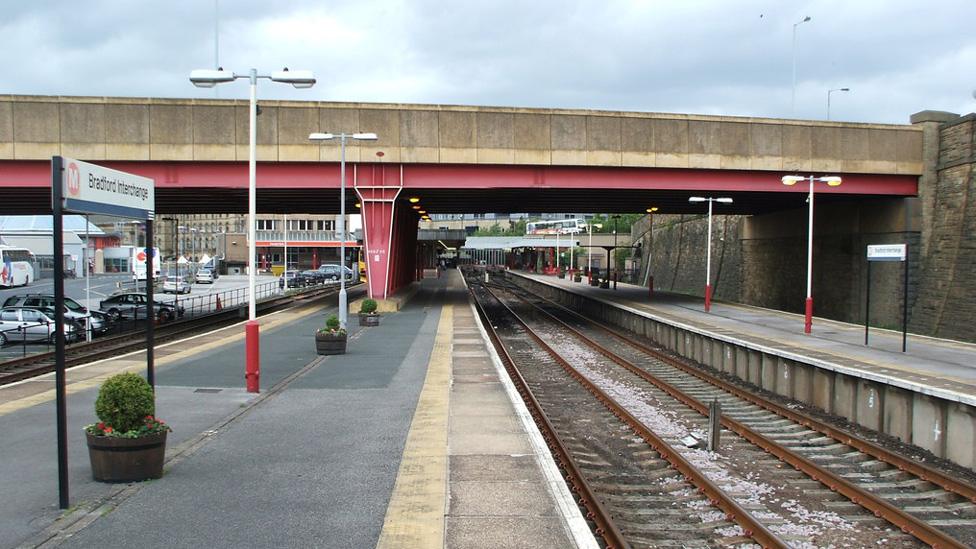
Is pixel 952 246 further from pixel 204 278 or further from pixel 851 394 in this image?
pixel 204 278

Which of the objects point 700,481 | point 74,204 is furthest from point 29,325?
point 700,481

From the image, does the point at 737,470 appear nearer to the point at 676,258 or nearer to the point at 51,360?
the point at 51,360

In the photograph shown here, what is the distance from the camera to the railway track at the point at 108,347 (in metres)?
19.1

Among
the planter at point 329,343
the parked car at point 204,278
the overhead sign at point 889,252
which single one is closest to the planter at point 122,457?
the planter at point 329,343

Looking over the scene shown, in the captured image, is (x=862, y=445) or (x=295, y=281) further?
(x=295, y=281)

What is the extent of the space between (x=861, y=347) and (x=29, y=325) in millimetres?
27951

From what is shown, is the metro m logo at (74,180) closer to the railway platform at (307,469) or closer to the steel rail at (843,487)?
the railway platform at (307,469)

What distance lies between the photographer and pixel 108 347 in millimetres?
25500

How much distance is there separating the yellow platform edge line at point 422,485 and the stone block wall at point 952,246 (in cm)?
2490

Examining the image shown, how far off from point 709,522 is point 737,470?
287 cm

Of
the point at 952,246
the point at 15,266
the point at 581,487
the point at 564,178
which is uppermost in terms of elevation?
the point at 564,178

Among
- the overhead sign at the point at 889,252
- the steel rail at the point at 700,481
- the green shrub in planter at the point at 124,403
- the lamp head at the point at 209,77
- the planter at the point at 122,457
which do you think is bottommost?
the steel rail at the point at 700,481

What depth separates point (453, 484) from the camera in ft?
28.2

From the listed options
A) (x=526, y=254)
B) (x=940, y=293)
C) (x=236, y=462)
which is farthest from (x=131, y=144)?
(x=526, y=254)
